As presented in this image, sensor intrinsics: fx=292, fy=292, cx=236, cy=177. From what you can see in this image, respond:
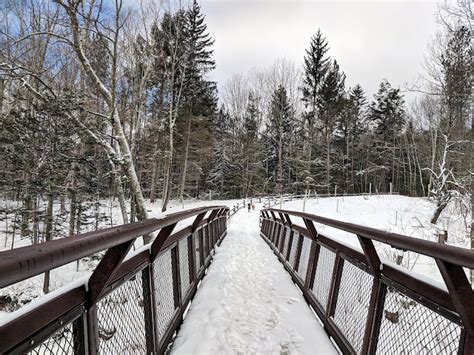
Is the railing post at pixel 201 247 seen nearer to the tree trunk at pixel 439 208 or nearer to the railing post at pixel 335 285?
the railing post at pixel 335 285

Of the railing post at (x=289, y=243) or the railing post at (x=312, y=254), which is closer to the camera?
the railing post at (x=312, y=254)

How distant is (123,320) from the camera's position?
6.13ft

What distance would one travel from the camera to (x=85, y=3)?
8.43m

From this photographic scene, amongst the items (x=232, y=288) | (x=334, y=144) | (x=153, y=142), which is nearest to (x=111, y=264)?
(x=232, y=288)

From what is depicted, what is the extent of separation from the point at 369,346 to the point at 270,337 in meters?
1.07

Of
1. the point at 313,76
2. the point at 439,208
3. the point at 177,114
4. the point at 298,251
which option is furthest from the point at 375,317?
the point at 313,76

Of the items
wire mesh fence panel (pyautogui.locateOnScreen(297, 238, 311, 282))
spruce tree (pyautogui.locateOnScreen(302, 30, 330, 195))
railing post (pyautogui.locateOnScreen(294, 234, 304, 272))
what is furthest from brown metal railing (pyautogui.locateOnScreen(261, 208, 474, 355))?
spruce tree (pyautogui.locateOnScreen(302, 30, 330, 195))

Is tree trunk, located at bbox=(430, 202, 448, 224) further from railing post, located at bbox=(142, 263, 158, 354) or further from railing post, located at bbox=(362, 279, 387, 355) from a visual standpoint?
railing post, located at bbox=(142, 263, 158, 354)

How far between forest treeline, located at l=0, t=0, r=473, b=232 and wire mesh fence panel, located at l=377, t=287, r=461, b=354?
7472mm

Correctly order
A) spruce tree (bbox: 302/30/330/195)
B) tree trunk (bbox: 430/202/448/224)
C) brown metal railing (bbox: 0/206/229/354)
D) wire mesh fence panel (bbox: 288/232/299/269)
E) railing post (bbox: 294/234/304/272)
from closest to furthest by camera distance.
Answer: brown metal railing (bbox: 0/206/229/354) → railing post (bbox: 294/234/304/272) → wire mesh fence panel (bbox: 288/232/299/269) → tree trunk (bbox: 430/202/448/224) → spruce tree (bbox: 302/30/330/195)

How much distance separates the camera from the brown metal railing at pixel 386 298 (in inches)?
49.3

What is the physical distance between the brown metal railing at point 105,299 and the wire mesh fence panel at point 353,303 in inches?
62.7

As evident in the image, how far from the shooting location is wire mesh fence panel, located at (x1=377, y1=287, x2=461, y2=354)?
1460mm

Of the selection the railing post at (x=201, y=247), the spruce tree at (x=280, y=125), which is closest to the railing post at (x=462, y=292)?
the railing post at (x=201, y=247)
